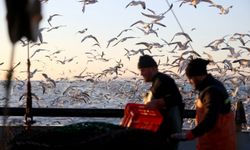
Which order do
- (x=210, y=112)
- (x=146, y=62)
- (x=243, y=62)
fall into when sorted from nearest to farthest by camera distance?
(x=210, y=112)
(x=146, y=62)
(x=243, y=62)

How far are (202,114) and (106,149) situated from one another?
59.4 inches

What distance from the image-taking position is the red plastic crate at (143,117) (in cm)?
503

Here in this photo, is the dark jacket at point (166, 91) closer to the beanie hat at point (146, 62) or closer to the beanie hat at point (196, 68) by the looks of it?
the beanie hat at point (146, 62)

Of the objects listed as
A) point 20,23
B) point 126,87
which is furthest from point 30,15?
point 126,87

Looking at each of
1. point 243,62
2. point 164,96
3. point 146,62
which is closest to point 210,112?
point 164,96

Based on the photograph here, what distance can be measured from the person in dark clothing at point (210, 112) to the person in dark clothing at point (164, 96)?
299mm

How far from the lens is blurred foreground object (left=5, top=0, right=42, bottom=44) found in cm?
246

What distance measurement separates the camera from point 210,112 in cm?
484

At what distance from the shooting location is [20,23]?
253cm

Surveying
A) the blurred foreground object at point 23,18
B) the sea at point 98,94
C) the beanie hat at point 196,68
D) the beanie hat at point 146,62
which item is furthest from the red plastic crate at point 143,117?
the sea at point 98,94

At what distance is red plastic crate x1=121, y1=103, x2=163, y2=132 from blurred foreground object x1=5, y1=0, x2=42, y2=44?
2.54 meters

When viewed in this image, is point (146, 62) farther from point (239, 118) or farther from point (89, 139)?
point (239, 118)

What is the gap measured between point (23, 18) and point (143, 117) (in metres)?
→ 2.66

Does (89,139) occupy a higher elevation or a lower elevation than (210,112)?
lower
